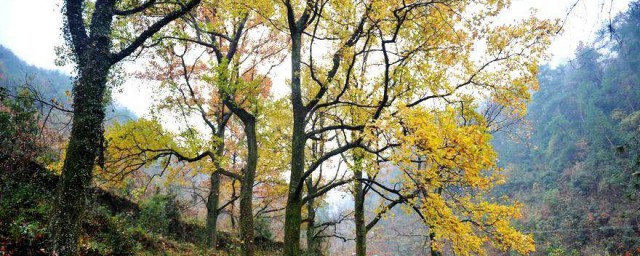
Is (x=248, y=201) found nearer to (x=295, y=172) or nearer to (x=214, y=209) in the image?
(x=295, y=172)

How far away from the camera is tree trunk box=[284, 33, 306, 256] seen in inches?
320

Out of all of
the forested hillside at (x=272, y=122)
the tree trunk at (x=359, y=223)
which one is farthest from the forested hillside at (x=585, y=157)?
the forested hillside at (x=272, y=122)

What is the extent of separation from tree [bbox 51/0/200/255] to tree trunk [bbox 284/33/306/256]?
2829mm

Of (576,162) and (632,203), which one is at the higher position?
(576,162)

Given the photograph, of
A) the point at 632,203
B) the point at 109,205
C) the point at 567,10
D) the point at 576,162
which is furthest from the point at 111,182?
the point at 576,162

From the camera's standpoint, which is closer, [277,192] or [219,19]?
[219,19]

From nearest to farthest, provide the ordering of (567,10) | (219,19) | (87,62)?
(567,10)
(87,62)
(219,19)

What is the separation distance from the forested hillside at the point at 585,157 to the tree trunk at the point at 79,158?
2927 cm

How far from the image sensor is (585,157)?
4431 centimetres

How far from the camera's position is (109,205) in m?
14.4

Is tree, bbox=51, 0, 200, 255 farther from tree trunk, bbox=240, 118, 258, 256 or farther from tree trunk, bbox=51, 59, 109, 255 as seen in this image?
tree trunk, bbox=240, 118, 258, 256

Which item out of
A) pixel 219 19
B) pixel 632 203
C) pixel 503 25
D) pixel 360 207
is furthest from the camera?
pixel 632 203

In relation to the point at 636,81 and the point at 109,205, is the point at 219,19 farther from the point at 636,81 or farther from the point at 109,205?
the point at 636,81

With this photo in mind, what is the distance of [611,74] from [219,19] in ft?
177
